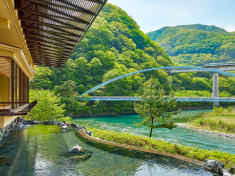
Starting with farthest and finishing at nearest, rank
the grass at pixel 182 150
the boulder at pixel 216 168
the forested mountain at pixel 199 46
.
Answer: the forested mountain at pixel 199 46
the grass at pixel 182 150
the boulder at pixel 216 168

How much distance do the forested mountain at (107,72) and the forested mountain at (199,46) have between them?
11.8 metres

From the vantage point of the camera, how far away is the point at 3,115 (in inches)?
172

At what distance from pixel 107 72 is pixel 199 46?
53178 mm

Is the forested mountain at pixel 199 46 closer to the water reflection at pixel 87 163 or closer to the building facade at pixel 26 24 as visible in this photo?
the water reflection at pixel 87 163

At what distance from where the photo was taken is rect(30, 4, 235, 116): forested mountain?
104ft

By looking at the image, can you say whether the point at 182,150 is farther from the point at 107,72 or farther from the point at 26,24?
the point at 107,72

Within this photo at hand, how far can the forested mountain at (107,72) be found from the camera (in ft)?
104

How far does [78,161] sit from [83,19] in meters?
4.52

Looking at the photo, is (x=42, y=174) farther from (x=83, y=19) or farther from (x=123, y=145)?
(x=83, y=19)

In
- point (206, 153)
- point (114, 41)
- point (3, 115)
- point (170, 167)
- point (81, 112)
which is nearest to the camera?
point (3, 115)

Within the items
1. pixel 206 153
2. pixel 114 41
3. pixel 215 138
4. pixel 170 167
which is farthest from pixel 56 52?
pixel 114 41

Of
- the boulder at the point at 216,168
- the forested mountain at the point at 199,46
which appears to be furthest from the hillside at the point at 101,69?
the boulder at the point at 216,168

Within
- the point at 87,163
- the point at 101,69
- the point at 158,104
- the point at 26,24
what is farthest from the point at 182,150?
the point at 101,69

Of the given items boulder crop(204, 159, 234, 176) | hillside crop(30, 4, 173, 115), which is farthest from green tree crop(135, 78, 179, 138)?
hillside crop(30, 4, 173, 115)
